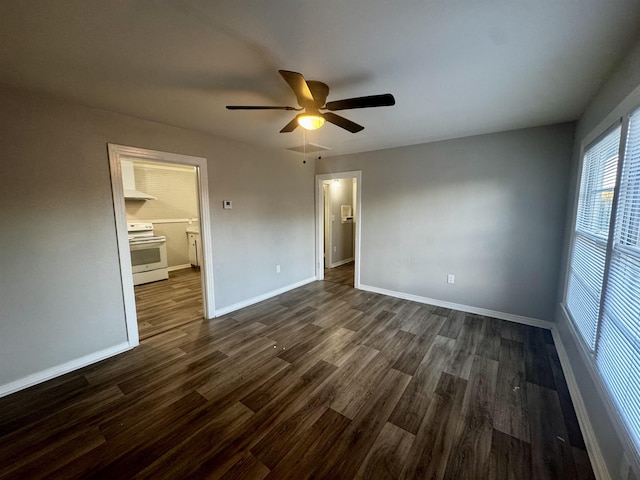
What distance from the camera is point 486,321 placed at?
3252mm

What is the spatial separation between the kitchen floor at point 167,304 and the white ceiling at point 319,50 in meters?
2.48

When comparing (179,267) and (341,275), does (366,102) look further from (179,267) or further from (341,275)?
(179,267)

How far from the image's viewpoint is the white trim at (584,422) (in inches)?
54.0

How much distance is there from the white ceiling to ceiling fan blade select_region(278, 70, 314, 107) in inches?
6.7

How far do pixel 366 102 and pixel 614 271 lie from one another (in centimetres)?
185

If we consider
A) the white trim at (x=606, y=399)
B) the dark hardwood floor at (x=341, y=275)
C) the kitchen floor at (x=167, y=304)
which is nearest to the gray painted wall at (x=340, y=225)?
the dark hardwood floor at (x=341, y=275)

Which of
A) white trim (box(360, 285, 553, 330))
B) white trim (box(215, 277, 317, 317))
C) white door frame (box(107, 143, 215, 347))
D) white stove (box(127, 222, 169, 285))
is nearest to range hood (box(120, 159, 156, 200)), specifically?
white stove (box(127, 222, 169, 285))

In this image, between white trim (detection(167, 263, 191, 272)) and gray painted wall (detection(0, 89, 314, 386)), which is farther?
white trim (detection(167, 263, 191, 272))

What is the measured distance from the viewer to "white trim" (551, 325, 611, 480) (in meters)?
1.37

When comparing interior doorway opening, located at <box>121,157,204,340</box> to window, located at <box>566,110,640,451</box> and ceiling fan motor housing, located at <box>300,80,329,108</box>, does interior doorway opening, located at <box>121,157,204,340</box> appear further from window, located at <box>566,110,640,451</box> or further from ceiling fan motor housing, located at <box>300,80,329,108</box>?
window, located at <box>566,110,640,451</box>

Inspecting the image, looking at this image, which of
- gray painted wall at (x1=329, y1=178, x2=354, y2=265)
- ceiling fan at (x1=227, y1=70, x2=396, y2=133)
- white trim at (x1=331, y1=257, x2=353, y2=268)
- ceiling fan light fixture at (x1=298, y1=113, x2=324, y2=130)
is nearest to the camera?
ceiling fan at (x1=227, y1=70, x2=396, y2=133)

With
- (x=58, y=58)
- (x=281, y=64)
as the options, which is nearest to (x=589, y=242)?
(x=281, y=64)

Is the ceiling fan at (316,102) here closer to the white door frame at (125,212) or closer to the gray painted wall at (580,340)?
the gray painted wall at (580,340)

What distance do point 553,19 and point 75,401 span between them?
3.98 meters
